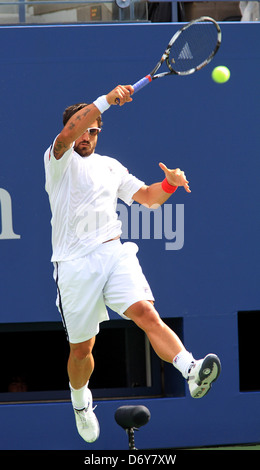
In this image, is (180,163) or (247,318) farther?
(247,318)

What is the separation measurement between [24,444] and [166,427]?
117 cm

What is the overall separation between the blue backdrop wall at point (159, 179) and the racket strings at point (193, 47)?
1074mm

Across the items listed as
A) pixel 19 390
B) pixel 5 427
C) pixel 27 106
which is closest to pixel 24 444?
pixel 5 427

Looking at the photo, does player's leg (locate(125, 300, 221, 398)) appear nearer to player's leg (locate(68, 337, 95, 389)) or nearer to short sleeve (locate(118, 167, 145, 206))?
player's leg (locate(68, 337, 95, 389))

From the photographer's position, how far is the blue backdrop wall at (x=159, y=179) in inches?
272

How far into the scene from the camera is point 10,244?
6902mm

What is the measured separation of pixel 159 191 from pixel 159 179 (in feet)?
4.24

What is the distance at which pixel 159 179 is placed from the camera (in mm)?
7004

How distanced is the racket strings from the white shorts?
130 cm

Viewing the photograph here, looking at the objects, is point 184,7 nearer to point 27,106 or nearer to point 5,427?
point 27,106

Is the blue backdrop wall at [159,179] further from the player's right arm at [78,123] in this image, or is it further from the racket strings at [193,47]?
the player's right arm at [78,123]

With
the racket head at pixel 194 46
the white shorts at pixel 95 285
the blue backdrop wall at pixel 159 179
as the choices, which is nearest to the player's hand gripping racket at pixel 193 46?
the racket head at pixel 194 46

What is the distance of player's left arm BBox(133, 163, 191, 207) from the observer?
5500 millimetres

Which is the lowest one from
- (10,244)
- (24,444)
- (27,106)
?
(24,444)
